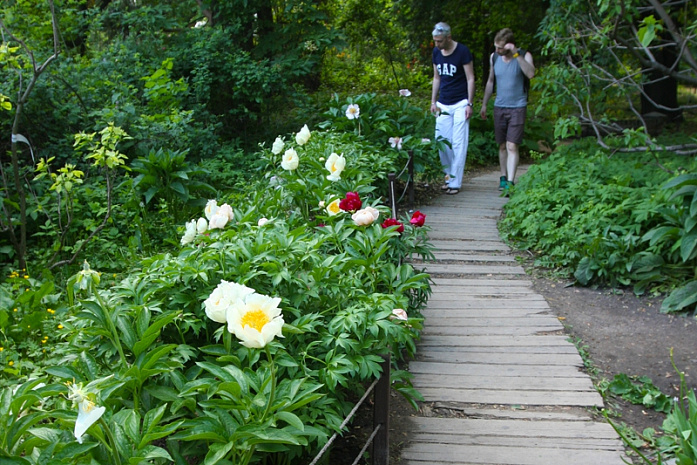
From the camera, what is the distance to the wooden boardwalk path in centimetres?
350

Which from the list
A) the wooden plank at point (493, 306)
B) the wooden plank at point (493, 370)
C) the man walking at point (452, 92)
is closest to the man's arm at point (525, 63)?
the man walking at point (452, 92)

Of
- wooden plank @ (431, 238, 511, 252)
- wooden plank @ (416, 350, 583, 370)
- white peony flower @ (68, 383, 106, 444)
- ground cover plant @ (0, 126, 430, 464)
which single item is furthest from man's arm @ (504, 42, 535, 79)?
white peony flower @ (68, 383, 106, 444)

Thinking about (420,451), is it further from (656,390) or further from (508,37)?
(508,37)

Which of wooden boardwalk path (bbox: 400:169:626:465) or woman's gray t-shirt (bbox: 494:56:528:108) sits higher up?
woman's gray t-shirt (bbox: 494:56:528:108)

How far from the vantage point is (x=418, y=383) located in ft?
13.8

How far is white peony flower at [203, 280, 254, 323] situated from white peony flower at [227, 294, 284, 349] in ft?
0.25

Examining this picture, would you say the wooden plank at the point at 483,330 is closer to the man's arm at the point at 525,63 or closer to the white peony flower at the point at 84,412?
the white peony flower at the point at 84,412

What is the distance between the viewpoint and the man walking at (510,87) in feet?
26.4

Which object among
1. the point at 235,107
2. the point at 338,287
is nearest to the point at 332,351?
the point at 338,287

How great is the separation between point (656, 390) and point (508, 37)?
16.9 feet

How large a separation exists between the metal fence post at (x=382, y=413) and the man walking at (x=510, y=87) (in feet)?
19.5

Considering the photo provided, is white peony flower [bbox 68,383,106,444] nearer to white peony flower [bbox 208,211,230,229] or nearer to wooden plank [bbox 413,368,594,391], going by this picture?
white peony flower [bbox 208,211,230,229]

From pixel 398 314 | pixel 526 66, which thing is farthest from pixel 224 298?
pixel 526 66

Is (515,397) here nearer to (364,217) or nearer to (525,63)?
(364,217)
